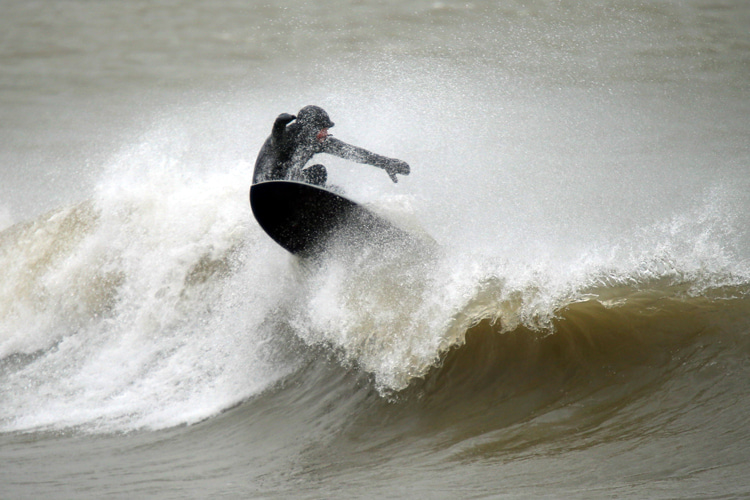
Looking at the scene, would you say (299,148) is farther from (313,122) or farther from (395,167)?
(395,167)

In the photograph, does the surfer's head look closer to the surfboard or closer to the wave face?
the surfboard

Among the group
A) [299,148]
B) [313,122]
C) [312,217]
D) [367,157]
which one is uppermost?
[313,122]

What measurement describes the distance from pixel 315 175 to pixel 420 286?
142 centimetres

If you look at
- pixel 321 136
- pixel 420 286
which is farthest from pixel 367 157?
pixel 420 286

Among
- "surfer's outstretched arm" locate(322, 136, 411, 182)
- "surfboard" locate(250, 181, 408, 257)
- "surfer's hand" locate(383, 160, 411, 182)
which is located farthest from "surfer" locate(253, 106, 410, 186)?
"surfboard" locate(250, 181, 408, 257)

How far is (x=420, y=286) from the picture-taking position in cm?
470

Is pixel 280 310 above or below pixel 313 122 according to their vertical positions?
below

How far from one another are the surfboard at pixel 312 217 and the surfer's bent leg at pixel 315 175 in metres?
0.23

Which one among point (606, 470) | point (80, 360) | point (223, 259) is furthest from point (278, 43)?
point (606, 470)

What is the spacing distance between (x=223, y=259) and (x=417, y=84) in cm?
663

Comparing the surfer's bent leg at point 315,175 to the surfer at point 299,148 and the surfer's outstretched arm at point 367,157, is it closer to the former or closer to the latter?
the surfer at point 299,148

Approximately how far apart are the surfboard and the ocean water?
0.19 m

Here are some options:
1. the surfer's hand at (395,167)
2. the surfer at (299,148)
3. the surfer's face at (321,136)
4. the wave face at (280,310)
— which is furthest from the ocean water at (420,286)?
the surfer's face at (321,136)

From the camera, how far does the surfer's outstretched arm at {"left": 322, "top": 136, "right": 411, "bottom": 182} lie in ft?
17.1
